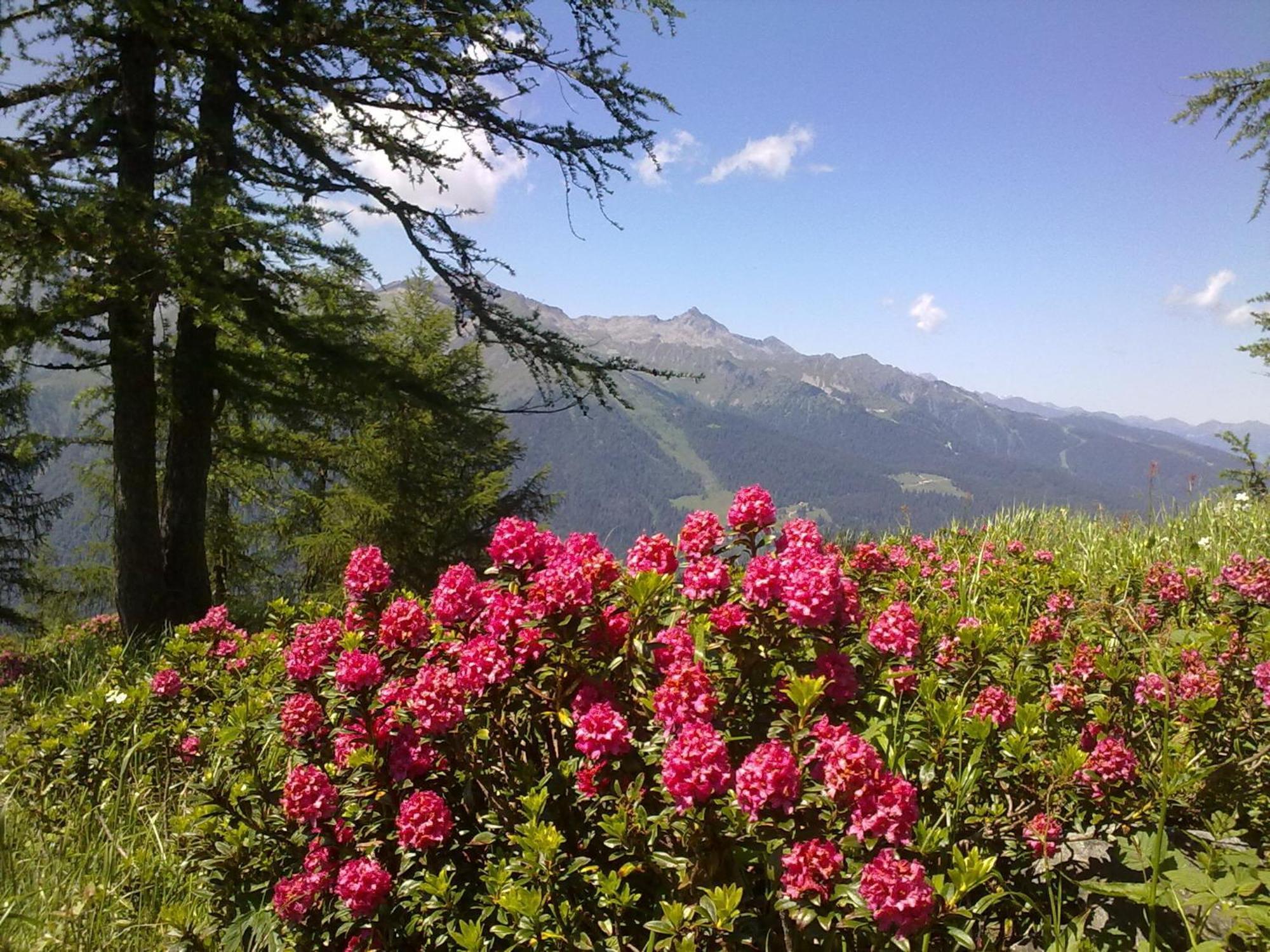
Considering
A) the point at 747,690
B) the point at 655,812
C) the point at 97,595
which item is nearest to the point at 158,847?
the point at 655,812

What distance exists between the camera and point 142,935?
106 inches

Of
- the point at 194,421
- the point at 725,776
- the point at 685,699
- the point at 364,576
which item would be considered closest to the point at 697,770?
the point at 725,776

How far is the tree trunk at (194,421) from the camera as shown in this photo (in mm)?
6871

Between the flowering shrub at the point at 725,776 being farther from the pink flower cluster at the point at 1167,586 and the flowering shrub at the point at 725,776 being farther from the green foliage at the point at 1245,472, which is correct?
the green foliage at the point at 1245,472

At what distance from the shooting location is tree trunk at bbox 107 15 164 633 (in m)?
6.81

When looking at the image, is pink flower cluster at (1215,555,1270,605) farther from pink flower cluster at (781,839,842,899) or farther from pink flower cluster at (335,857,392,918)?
pink flower cluster at (335,857,392,918)

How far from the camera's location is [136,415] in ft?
23.2

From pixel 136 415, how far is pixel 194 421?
0.65 metres

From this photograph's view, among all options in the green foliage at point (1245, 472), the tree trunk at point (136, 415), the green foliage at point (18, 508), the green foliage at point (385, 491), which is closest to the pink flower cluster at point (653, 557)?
the tree trunk at point (136, 415)

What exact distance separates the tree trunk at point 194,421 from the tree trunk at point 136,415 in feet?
1.17

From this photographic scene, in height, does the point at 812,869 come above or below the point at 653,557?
below

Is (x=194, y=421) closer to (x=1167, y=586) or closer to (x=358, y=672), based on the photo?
(x=358, y=672)

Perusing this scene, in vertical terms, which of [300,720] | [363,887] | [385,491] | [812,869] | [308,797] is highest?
[812,869]

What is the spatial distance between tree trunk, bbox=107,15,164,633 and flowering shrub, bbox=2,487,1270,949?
5.63 metres
